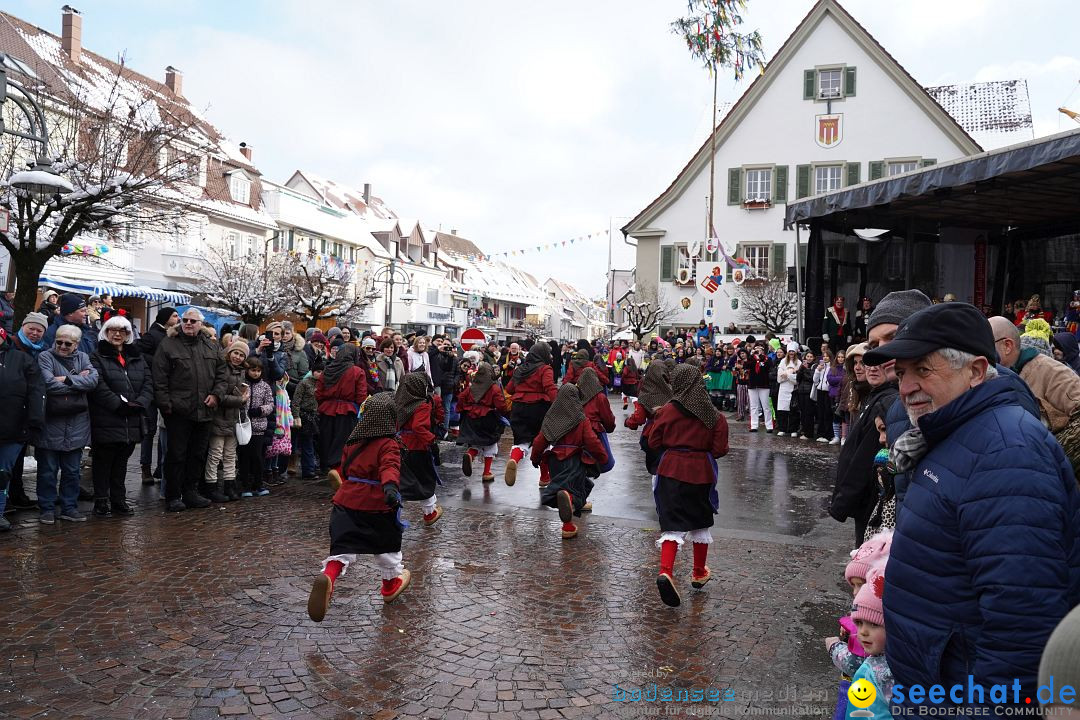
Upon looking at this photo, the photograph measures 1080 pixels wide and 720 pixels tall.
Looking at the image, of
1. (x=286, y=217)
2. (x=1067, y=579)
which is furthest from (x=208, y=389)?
(x=286, y=217)

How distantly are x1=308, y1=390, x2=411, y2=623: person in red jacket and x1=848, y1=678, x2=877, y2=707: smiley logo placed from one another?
3348mm

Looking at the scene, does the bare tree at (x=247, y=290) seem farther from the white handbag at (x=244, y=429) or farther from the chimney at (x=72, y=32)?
the white handbag at (x=244, y=429)

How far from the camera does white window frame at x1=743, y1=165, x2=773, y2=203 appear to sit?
31156 mm

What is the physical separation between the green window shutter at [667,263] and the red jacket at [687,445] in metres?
27.7

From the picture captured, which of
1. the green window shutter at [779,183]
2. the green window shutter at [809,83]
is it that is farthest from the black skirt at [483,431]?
the green window shutter at [809,83]

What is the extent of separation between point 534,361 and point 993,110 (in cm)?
3278

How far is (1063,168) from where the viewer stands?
10.6 m

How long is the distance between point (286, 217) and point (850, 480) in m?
44.1

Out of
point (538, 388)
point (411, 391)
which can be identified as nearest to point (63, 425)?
point (411, 391)

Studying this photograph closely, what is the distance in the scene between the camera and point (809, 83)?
30.4 m

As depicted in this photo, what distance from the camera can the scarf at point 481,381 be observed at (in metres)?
11.4

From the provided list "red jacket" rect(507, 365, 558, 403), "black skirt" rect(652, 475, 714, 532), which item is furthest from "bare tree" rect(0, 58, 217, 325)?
"black skirt" rect(652, 475, 714, 532)

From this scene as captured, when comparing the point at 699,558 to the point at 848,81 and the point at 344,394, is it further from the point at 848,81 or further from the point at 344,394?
the point at 848,81

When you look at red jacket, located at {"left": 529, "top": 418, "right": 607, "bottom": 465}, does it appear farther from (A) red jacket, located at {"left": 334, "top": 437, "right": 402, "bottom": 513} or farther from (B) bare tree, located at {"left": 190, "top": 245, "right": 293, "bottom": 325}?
(B) bare tree, located at {"left": 190, "top": 245, "right": 293, "bottom": 325}
